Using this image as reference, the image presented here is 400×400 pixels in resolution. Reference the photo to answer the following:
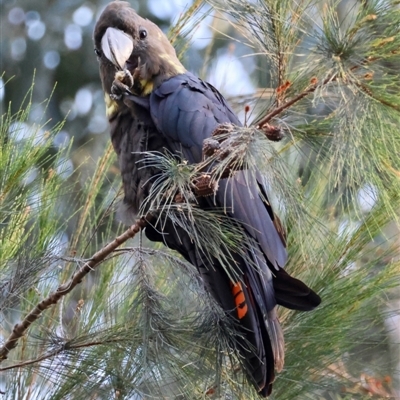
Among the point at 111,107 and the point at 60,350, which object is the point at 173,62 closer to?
the point at 111,107

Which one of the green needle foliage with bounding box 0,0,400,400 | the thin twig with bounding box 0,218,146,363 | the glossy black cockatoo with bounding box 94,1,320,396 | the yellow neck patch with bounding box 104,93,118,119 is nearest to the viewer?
the green needle foliage with bounding box 0,0,400,400

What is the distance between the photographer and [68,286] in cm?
146

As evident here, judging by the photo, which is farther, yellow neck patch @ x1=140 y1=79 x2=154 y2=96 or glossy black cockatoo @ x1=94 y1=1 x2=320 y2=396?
yellow neck patch @ x1=140 y1=79 x2=154 y2=96

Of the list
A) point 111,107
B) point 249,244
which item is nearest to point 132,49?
point 111,107

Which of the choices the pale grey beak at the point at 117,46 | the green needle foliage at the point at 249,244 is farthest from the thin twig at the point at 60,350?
the pale grey beak at the point at 117,46

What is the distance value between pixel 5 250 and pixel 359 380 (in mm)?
972

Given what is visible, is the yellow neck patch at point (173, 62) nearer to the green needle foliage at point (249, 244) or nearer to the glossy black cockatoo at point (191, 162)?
the glossy black cockatoo at point (191, 162)

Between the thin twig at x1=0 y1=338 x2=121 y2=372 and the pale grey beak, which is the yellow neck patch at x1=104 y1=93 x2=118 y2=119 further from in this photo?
the thin twig at x1=0 y1=338 x2=121 y2=372

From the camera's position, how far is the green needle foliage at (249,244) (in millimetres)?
1216

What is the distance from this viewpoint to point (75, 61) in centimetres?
500

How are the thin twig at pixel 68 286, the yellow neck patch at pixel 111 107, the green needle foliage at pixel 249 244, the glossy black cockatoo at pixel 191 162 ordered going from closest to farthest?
the green needle foliage at pixel 249 244 → the thin twig at pixel 68 286 → the glossy black cockatoo at pixel 191 162 → the yellow neck patch at pixel 111 107

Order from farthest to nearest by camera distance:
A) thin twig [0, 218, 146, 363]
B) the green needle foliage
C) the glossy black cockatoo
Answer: the glossy black cockatoo → thin twig [0, 218, 146, 363] → the green needle foliage

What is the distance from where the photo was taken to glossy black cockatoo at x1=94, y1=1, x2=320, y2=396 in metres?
1.62

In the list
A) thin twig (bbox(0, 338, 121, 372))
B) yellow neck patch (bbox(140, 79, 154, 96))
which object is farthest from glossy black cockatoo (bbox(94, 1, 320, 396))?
thin twig (bbox(0, 338, 121, 372))
